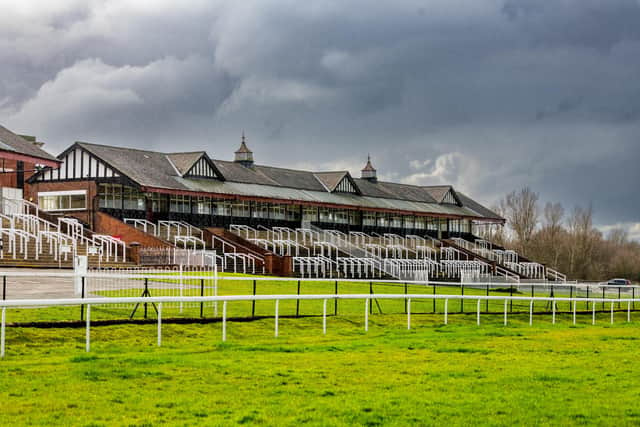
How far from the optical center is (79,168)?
53.2m

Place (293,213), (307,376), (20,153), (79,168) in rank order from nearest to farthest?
(307,376), (20,153), (79,168), (293,213)

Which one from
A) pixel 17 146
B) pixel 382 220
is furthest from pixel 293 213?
pixel 17 146

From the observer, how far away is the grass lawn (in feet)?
30.5

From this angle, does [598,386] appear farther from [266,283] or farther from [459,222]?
[459,222]

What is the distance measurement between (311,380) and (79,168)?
144ft

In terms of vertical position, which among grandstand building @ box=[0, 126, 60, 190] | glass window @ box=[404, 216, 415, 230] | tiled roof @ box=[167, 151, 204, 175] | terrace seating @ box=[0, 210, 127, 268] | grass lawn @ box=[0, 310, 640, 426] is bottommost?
grass lawn @ box=[0, 310, 640, 426]

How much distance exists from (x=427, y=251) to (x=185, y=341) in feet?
167

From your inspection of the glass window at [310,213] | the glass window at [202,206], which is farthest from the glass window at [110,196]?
the glass window at [310,213]

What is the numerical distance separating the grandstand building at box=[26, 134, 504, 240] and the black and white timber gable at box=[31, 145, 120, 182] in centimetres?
5

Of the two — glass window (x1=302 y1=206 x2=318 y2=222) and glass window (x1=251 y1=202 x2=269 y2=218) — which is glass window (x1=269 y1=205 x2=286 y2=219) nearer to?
glass window (x1=251 y1=202 x2=269 y2=218)

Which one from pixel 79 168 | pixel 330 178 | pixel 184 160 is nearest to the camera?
pixel 79 168

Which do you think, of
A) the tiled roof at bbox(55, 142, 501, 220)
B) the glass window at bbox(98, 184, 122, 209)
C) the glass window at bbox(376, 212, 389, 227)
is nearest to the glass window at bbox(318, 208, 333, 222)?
the tiled roof at bbox(55, 142, 501, 220)

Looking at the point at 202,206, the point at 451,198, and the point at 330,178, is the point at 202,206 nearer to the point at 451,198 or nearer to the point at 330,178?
the point at 330,178

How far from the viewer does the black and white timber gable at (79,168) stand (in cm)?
5231
